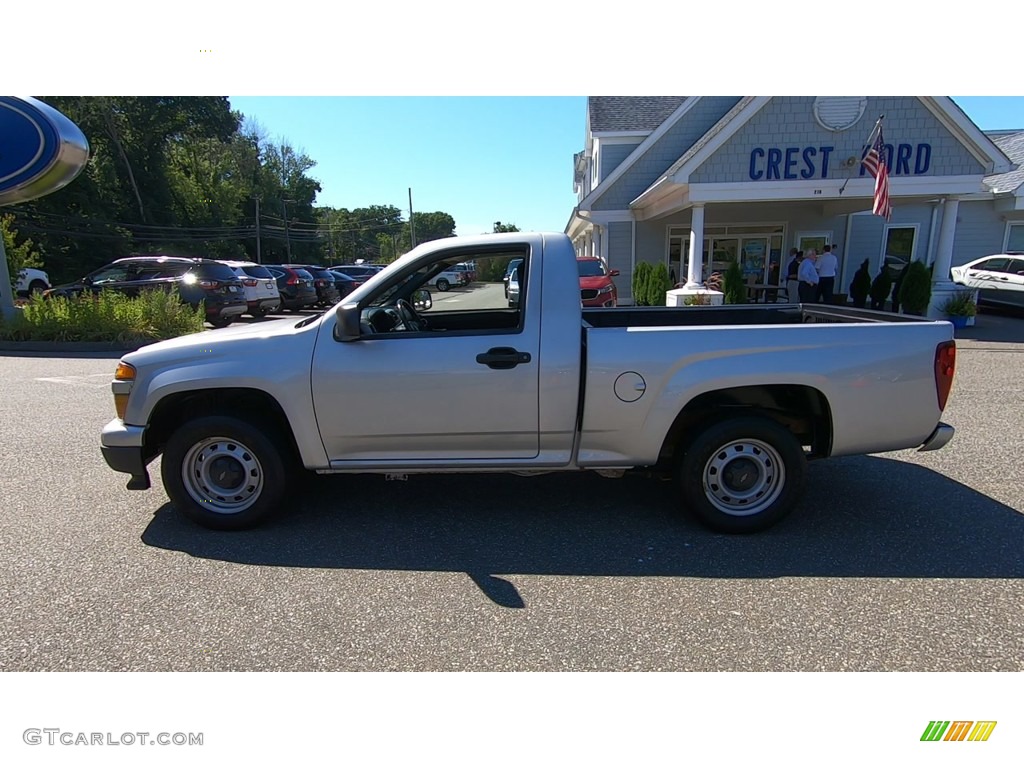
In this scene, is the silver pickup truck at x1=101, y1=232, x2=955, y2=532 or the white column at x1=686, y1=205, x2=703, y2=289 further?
the white column at x1=686, y1=205, x2=703, y2=289

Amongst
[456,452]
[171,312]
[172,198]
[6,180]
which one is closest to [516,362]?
[456,452]

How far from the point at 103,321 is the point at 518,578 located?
1232cm

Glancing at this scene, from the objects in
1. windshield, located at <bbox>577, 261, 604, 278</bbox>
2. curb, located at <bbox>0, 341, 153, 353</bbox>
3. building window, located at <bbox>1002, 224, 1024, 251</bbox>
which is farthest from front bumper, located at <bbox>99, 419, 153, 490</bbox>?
building window, located at <bbox>1002, 224, 1024, 251</bbox>

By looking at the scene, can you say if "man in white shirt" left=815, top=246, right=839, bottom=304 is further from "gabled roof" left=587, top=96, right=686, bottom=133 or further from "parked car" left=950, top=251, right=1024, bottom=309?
"gabled roof" left=587, top=96, right=686, bottom=133

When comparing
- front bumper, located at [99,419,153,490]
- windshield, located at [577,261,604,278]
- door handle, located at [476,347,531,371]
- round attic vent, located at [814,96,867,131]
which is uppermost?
round attic vent, located at [814,96,867,131]

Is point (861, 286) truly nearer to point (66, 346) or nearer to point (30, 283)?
point (66, 346)

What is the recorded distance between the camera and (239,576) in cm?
309

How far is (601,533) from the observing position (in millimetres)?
3514

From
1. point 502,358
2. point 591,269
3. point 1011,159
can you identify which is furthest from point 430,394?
point 1011,159

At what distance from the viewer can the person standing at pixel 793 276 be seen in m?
15.1

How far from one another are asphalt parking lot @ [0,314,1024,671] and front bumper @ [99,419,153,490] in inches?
17.7

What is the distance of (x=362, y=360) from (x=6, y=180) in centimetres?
1163

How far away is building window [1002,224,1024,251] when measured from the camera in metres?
17.3
